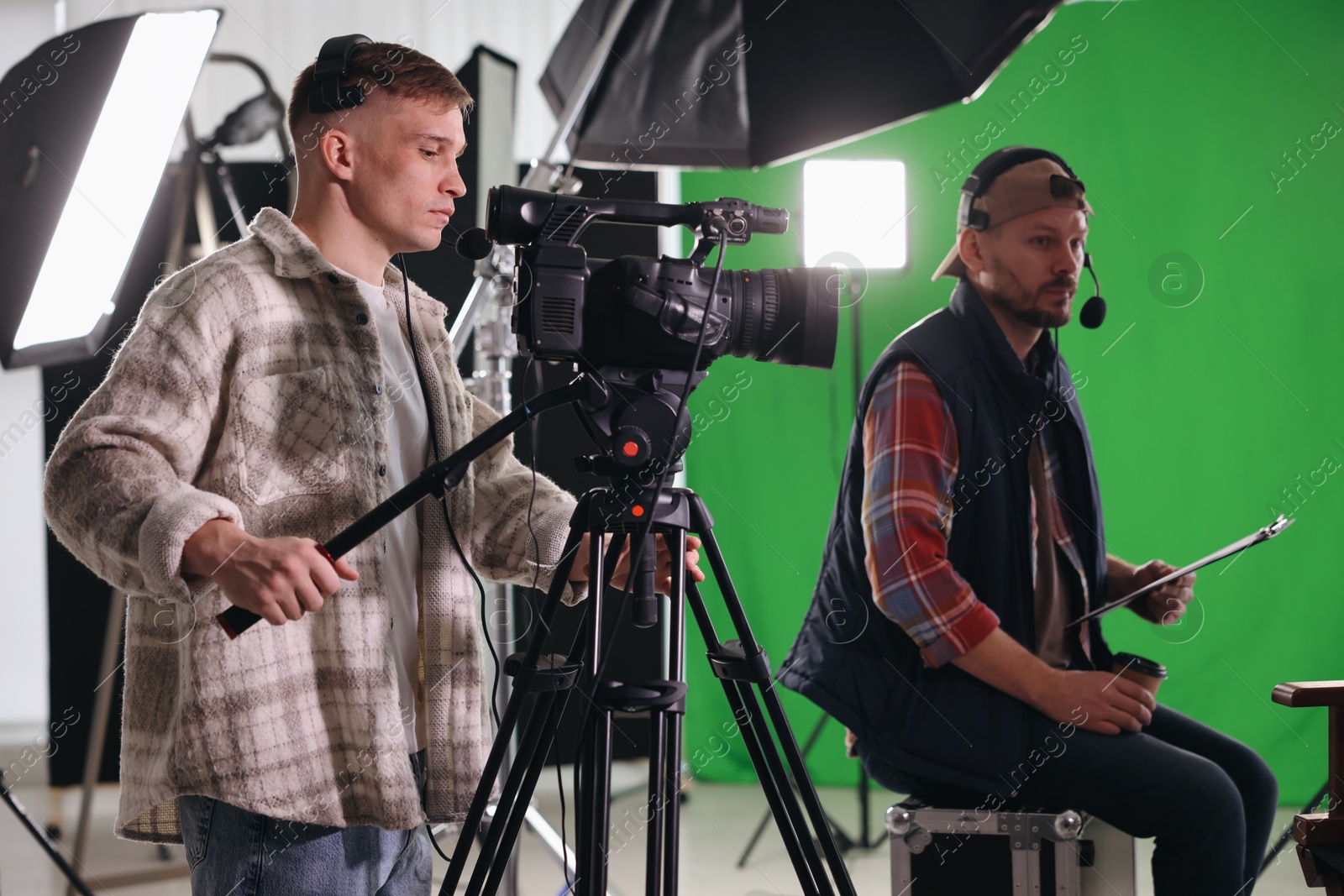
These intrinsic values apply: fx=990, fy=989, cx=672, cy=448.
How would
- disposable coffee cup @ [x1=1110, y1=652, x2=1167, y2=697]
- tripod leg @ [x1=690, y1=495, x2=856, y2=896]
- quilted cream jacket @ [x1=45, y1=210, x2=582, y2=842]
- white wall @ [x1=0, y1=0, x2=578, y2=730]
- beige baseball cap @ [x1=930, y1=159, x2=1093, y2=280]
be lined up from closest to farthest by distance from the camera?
quilted cream jacket @ [x1=45, y1=210, x2=582, y2=842] < tripod leg @ [x1=690, y1=495, x2=856, y2=896] < disposable coffee cup @ [x1=1110, y1=652, x2=1167, y2=697] < beige baseball cap @ [x1=930, y1=159, x2=1093, y2=280] < white wall @ [x1=0, y1=0, x2=578, y2=730]

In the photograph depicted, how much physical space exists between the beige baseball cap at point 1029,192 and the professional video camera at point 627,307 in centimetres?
73

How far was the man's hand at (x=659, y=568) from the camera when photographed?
999 millimetres

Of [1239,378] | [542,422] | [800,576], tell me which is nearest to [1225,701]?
[1239,378]

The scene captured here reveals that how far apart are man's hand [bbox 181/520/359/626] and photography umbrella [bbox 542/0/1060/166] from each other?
130 centimetres

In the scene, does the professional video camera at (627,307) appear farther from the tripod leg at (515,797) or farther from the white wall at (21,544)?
the white wall at (21,544)

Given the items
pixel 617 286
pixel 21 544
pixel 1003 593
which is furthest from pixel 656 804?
pixel 21 544

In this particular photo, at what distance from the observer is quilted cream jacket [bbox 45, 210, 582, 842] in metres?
0.82

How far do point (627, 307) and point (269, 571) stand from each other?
0.39 m

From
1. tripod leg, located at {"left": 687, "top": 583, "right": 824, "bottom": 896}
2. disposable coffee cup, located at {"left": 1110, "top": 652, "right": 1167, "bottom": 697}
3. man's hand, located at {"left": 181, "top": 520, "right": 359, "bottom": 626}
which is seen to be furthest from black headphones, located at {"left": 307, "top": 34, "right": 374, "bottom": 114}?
disposable coffee cup, located at {"left": 1110, "top": 652, "right": 1167, "bottom": 697}

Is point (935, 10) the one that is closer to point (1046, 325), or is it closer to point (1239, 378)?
point (1046, 325)

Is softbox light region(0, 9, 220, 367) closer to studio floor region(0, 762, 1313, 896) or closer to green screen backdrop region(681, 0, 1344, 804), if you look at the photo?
studio floor region(0, 762, 1313, 896)

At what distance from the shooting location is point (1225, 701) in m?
2.76

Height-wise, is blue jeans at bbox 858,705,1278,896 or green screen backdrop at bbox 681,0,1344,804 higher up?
green screen backdrop at bbox 681,0,1344,804

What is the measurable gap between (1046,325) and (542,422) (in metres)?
1.73
